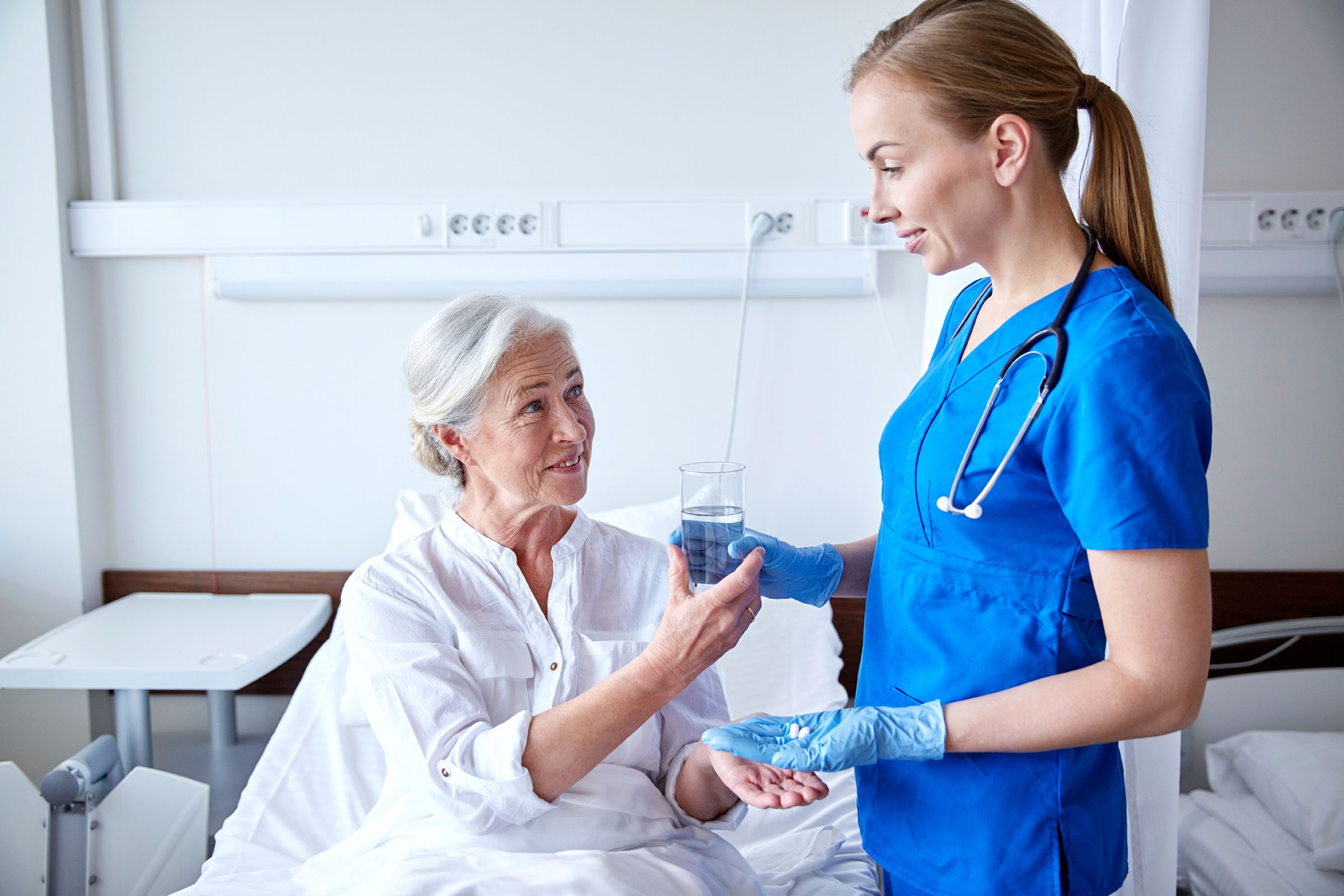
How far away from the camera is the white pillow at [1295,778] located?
5.39 ft

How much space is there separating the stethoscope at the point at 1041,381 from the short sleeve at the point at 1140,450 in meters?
0.03

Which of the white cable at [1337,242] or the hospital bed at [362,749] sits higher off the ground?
the white cable at [1337,242]

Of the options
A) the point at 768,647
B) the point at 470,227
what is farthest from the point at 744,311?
the point at 768,647

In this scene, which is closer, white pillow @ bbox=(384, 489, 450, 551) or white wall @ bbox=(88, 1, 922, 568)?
white pillow @ bbox=(384, 489, 450, 551)

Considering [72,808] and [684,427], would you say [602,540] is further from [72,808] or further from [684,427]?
[72,808]

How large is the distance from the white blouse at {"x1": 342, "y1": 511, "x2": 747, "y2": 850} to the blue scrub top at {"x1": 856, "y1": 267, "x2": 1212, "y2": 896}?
310mm

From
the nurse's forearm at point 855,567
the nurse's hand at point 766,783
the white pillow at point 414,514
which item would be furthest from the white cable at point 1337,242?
the white pillow at point 414,514

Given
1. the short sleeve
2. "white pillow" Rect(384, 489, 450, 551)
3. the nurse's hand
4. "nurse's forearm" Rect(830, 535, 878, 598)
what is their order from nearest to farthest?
the short sleeve
the nurse's hand
"nurse's forearm" Rect(830, 535, 878, 598)
"white pillow" Rect(384, 489, 450, 551)

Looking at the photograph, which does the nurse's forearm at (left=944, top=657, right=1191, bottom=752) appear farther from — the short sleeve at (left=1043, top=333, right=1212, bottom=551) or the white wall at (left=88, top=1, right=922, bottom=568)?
the white wall at (left=88, top=1, right=922, bottom=568)

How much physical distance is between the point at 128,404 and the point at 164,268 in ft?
1.17

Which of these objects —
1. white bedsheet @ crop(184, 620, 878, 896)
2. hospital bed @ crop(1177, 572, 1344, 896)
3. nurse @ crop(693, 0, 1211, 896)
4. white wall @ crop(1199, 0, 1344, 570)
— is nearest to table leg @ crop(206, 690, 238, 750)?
white bedsheet @ crop(184, 620, 878, 896)

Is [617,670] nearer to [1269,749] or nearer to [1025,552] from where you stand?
[1025,552]

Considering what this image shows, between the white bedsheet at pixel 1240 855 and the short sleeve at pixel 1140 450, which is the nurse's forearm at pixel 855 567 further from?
the white bedsheet at pixel 1240 855

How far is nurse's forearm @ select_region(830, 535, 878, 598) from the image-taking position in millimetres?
1390
